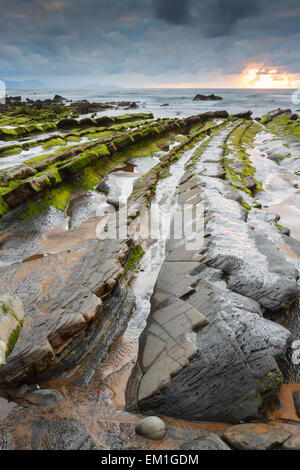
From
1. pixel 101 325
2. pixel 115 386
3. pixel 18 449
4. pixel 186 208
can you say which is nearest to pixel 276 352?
pixel 115 386

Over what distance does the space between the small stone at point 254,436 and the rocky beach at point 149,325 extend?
0.02 metres

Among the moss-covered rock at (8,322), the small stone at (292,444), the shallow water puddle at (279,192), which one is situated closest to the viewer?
the moss-covered rock at (8,322)

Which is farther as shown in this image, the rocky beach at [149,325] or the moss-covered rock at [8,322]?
the rocky beach at [149,325]

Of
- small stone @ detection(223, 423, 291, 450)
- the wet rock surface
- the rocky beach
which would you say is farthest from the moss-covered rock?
small stone @ detection(223, 423, 291, 450)

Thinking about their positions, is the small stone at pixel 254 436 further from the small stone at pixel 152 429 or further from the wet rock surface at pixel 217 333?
the small stone at pixel 152 429

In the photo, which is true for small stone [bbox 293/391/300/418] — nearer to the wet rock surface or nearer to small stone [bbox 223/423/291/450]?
the wet rock surface

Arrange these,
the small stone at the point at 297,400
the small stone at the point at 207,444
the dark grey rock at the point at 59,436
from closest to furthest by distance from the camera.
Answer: the small stone at the point at 207,444
the dark grey rock at the point at 59,436
the small stone at the point at 297,400

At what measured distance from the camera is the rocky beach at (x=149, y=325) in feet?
12.6

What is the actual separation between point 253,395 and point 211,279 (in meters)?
2.64

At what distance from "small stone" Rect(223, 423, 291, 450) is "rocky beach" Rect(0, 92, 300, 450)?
0.05ft

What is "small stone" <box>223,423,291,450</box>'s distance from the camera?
11.2 feet

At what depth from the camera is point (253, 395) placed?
412cm

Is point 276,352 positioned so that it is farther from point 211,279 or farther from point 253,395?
point 211,279

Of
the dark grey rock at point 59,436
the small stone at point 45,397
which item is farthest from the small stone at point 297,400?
the small stone at point 45,397
